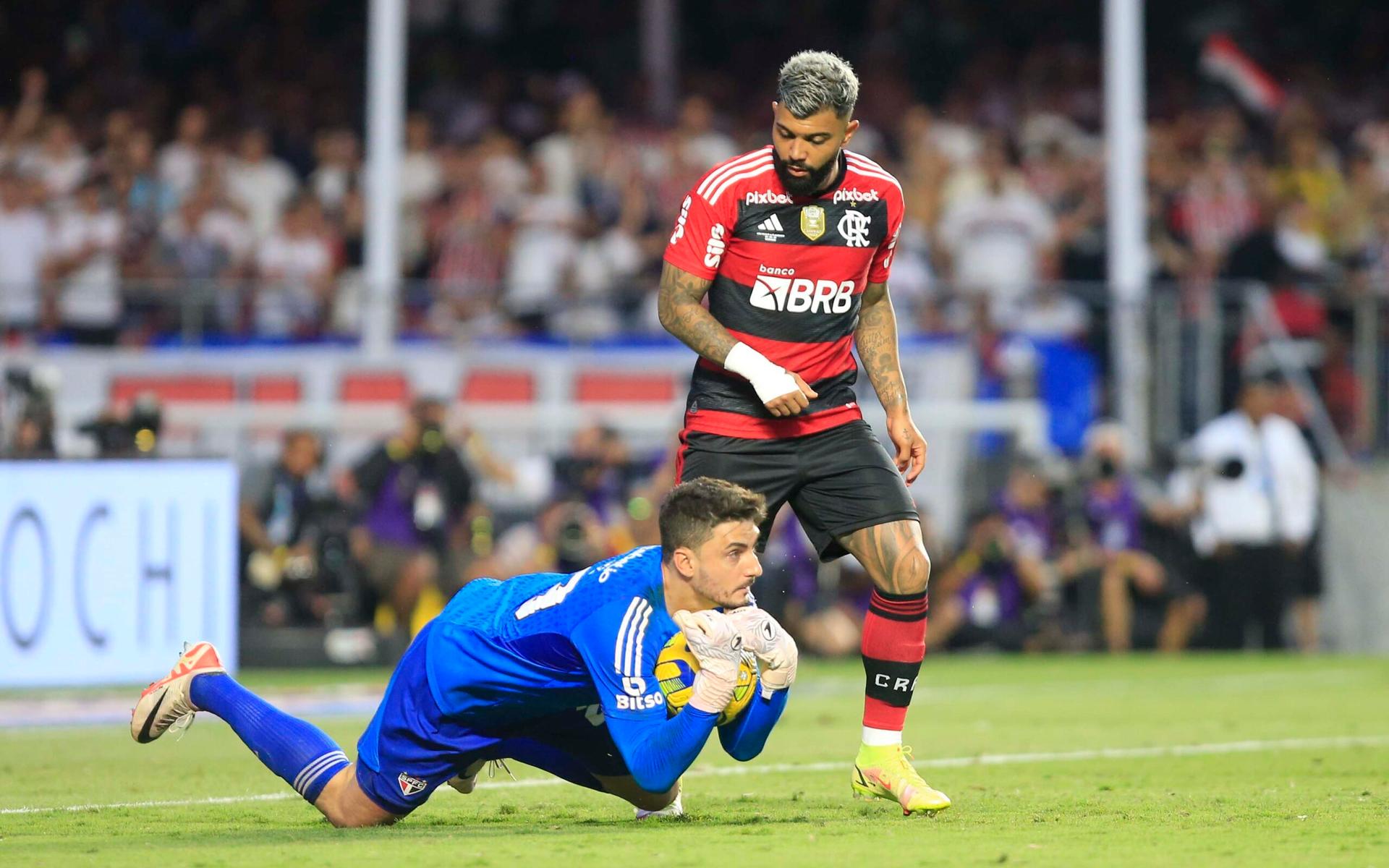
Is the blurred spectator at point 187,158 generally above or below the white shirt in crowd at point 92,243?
above

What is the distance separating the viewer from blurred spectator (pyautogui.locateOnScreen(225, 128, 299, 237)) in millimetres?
17875

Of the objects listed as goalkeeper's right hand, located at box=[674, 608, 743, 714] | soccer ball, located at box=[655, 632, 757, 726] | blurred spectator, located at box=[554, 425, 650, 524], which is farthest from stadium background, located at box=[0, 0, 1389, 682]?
goalkeeper's right hand, located at box=[674, 608, 743, 714]

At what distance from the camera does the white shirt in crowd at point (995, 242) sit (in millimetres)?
17609

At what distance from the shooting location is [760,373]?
22.4ft

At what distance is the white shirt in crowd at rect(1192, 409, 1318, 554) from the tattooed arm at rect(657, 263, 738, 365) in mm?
10250

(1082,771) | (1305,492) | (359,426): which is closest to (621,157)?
(359,426)

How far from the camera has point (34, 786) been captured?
7.59m

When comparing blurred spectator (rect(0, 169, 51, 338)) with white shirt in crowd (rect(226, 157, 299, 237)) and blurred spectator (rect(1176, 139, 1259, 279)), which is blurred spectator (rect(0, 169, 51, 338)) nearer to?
white shirt in crowd (rect(226, 157, 299, 237))

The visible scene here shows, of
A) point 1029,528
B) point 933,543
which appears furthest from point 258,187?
point 1029,528

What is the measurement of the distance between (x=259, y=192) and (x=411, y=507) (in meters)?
4.35

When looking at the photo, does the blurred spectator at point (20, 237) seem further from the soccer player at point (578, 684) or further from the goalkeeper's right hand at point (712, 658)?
the goalkeeper's right hand at point (712, 658)

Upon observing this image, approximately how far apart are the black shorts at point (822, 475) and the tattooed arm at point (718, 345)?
184 millimetres

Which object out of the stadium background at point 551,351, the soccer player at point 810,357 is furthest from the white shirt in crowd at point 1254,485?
the soccer player at point 810,357

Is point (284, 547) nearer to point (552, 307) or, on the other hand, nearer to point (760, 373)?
point (552, 307)
